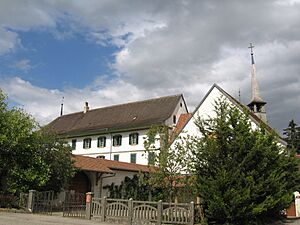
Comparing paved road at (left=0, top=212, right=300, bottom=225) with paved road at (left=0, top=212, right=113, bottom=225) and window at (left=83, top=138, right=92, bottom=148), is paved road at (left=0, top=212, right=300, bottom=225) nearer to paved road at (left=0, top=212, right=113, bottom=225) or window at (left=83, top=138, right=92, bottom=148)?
paved road at (left=0, top=212, right=113, bottom=225)

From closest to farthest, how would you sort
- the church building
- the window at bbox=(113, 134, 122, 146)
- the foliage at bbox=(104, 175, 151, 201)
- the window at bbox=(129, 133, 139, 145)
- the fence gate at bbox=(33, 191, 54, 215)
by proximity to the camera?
1. the fence gate at bbox=(33, 191, 54, 215)
2. the foliage at bbox=(104, 175, 151, 201)
3. the church building
4. the window at bbox=(129, 133, 139, 145)
5. the window at bbox=(113, 134, 122, 146)

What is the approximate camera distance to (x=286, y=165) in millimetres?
20062

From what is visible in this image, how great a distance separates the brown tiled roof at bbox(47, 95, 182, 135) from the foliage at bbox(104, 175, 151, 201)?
37.6 ft

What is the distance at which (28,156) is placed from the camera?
22.7m

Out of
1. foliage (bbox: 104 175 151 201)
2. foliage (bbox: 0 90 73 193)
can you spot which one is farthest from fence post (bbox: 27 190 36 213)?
foliage (bbox: 104 175 151 201)

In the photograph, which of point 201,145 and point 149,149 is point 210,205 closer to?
point 201,145

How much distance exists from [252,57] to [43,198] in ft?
97.5

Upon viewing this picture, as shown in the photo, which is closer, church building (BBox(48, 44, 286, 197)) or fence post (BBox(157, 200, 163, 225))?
fence post (BBox(157, 200, 163, 225))

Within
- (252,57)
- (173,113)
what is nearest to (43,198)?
(173,113)

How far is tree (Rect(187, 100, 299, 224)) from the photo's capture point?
14992mm

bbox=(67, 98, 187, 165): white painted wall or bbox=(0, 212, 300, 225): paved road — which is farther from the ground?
bbox=(67, 98, 187, 165): white painted wall

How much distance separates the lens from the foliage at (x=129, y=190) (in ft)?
99.6

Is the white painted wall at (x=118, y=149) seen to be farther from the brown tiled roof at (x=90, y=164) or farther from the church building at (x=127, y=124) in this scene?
Answer: the brown tiled roof at (x=90, y=164)

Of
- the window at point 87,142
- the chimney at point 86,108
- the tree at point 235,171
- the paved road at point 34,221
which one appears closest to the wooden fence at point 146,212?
the paved road at point 34,221
